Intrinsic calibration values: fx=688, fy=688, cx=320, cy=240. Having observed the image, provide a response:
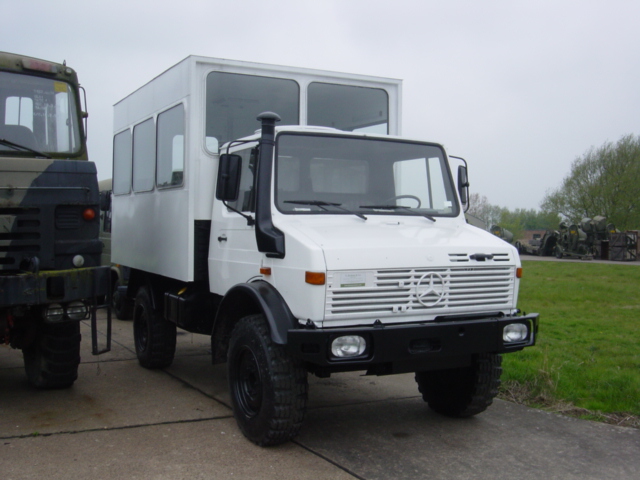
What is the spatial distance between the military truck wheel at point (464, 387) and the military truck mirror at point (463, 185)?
4.55 feet

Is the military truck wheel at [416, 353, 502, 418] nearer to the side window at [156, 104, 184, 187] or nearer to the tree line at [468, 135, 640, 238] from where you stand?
the side window at [156, 104, 184, 187]

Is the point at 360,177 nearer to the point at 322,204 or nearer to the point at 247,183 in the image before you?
the point at 322,204

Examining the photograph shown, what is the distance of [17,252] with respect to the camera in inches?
225

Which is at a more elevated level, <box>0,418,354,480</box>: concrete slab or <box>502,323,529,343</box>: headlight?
<box>502,323,529,343</box>: headlight

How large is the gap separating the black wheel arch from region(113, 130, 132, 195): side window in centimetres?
335

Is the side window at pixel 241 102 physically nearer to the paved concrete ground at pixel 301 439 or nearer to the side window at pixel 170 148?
the side window at pixel 170 148

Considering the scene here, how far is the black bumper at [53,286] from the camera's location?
217 inches

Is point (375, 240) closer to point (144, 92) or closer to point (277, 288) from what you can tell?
point (277, 288)

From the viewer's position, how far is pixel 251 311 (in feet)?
18.0

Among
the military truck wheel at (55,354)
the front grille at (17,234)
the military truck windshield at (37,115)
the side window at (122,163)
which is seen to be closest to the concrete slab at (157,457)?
the military truck wheel at (55,354)

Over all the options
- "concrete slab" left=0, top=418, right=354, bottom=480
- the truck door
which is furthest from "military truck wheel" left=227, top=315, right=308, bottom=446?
the truck door

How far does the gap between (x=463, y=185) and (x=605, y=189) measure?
42.5 m

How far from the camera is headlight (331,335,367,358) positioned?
14.8ft

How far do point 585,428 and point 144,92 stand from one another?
225 inches
